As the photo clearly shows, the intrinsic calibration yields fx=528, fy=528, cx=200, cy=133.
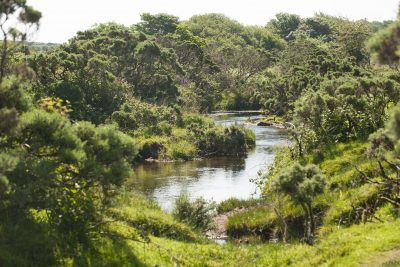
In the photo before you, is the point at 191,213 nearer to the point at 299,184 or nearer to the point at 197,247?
the point at 197,247

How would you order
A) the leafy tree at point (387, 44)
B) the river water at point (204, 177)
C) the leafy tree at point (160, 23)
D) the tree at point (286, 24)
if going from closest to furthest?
1. the leafy tree at point (387, 44)
2. the river water at point (204, 177)
3. the leafy tree at point (160, 23)
4. the tree at point (286, 24)

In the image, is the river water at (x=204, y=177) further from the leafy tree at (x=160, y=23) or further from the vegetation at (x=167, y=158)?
the leafy tree at (x=160, y=23)

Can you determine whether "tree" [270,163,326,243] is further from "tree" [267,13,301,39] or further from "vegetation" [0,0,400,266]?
"tree" [267,13,301,39]

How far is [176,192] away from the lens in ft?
107

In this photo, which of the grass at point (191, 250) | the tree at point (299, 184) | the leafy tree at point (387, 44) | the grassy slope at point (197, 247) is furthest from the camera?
the tree at point (299, 184)

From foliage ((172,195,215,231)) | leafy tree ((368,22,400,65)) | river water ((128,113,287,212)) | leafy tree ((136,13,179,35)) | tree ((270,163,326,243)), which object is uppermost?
leafy tree ((136,13,179,35))

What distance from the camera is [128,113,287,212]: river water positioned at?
31.9 metres

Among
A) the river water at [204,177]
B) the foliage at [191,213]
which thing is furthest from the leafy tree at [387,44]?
the river water at [204,177]

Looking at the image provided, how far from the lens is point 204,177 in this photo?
37594 millimetres

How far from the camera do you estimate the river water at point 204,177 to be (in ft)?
105

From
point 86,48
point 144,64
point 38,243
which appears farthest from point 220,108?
point 38,243

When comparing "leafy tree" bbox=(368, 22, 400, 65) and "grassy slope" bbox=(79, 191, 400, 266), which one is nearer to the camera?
"leafy tree" bbox=(368, 22, 400, 65)

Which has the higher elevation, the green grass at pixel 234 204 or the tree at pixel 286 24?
the tree at pixel 286 24

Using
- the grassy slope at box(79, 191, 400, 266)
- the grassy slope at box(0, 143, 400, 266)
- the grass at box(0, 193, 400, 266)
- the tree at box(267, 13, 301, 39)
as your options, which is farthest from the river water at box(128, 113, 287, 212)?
the tree at box(267, 13, 301, 39)
